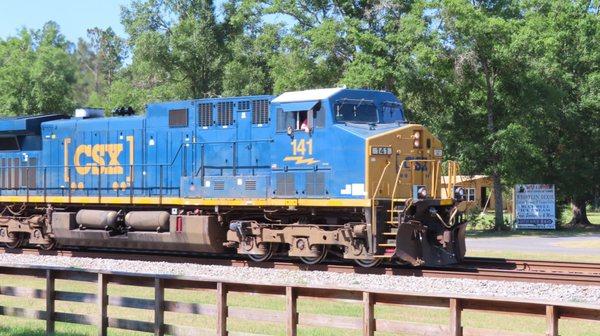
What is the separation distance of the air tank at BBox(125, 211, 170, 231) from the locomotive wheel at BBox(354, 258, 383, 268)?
475cm

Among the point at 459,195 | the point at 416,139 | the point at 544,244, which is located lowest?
the point at 544,244

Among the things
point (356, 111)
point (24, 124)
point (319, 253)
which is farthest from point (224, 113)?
point (24, 124)

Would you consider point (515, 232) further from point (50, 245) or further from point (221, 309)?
point (221, 309)

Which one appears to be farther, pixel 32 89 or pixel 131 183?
pixel 32 89

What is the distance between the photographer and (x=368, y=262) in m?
15.6

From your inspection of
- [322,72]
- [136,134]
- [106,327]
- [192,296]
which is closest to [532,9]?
[322,72]

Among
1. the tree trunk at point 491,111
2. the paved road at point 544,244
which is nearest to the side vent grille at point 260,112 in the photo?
the paved road at point 544,244

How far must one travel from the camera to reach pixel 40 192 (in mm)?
20406

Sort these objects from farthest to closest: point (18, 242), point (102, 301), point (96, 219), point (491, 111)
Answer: point (491, 111) → point (18, 242) → point (96, 219) → point (102, 301)

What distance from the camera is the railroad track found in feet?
45.7

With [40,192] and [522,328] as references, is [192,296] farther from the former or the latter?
[40,192]

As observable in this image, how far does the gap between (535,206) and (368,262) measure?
18.8 metres

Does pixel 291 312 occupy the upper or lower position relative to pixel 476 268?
upper

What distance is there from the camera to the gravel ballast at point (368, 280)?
1250 centimetres
